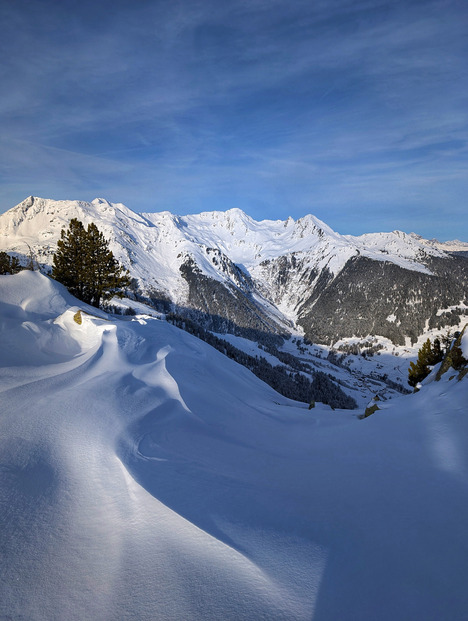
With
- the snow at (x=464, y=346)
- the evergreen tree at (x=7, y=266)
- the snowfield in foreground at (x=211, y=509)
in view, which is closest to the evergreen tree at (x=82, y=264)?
the evergreen tree at (x=7, y=266)

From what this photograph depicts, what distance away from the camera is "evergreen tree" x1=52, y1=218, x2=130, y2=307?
24.1m

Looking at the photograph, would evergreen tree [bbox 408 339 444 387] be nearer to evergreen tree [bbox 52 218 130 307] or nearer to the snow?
the snow

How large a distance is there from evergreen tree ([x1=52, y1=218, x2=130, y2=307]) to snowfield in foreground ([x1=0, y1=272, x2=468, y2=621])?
15209 millimetres

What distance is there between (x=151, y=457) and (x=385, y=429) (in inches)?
265

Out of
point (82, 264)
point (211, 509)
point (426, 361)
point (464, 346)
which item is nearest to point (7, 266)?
point (82, 264)

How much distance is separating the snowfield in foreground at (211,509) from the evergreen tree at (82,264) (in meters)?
15.2

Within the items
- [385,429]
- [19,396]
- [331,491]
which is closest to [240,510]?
[331,491]

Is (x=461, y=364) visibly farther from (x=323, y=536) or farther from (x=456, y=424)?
(x=323, y=536)

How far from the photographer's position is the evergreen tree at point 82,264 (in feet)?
79.1

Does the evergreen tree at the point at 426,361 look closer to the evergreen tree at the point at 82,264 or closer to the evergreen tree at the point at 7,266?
the evergreen tree at the point at 82,264

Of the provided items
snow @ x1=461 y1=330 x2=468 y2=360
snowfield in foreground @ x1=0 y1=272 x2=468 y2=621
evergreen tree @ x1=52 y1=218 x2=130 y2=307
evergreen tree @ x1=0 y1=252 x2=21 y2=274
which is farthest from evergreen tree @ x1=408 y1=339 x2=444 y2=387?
evergreen tree @ x1=0 y1=252 x2=21 y2=274

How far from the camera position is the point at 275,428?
432 inches

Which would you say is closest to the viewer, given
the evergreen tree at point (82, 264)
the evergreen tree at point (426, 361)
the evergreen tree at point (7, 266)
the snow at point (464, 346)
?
the snow at point (464, 346)

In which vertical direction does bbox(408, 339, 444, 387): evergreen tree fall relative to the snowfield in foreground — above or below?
above
